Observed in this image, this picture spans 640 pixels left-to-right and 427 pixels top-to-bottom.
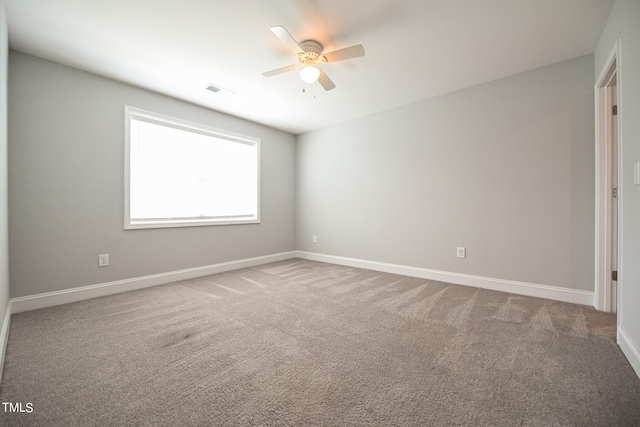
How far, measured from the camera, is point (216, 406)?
1248 mm

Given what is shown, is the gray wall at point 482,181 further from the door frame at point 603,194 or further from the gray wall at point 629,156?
the gray wall at point 629,156

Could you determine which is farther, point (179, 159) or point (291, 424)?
point (179, 159)

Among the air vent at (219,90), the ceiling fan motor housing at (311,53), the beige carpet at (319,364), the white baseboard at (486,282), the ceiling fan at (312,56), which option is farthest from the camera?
the air vent at (219,90)

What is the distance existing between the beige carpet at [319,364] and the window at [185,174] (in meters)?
1.25

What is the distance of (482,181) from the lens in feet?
10.3

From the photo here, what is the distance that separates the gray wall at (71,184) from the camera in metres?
2.46

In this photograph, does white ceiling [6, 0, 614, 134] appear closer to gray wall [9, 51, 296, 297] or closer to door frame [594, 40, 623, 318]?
gray wall [9, 51, 296, 297]

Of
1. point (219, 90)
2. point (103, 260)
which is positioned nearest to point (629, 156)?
point (219, 90)

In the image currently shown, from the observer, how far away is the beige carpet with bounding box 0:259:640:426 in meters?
1.20

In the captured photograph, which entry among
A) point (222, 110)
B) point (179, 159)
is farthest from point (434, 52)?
point (179, 159)

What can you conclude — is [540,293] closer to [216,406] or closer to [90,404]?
[216,406]

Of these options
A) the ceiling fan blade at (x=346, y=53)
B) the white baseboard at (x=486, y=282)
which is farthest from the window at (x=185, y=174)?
the ceiling fan blade at (x=346, y=53)

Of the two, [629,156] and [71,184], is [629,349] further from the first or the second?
[71,184]

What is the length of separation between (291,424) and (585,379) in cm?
163
